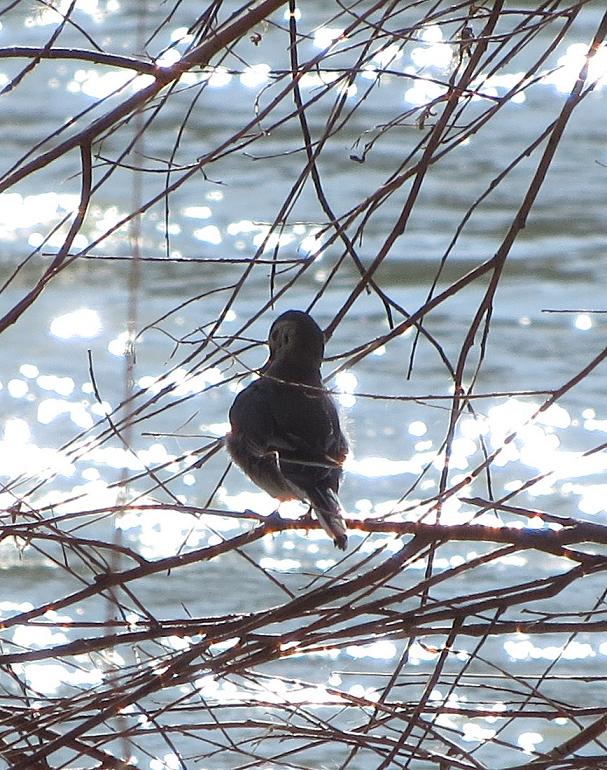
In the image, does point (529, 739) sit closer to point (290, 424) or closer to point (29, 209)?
point (290, 424)

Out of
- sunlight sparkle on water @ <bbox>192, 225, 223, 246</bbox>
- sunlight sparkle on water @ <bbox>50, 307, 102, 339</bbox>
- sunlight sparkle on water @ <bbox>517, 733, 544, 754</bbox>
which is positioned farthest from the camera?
sunlight sparkle on water @ <bbox>192, 225, 223, 246</bbox>

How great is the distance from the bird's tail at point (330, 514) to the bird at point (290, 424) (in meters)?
0.11

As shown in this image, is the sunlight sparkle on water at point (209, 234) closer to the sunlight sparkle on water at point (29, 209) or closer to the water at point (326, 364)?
the water at point (326, 364)

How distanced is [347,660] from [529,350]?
2668 millimetres

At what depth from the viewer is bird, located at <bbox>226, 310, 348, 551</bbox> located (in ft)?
13.5

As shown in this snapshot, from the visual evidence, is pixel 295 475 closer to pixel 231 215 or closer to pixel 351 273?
pixel 351 273

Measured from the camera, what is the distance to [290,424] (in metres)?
4.34

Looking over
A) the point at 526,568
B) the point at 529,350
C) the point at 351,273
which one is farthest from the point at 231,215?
the point at 526,568

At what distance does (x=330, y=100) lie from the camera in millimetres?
11398

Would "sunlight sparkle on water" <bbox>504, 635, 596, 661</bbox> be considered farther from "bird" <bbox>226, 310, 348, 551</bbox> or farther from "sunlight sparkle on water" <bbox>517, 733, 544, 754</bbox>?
"bird" <bbox>226, 310, 348, 551</bbox>

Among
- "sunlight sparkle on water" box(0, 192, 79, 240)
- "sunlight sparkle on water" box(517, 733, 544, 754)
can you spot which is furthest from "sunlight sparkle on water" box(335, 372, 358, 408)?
"sunlight sparkle on water" box(0, 192, 79, 240)

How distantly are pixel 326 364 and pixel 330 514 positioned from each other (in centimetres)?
357

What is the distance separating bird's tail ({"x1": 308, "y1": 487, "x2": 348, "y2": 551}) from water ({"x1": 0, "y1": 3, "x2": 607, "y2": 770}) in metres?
1.67

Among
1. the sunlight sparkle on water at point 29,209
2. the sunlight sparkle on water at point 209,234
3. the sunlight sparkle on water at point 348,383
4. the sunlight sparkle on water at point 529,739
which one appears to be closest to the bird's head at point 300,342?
the sunlight sparkle on water at point 529,739
